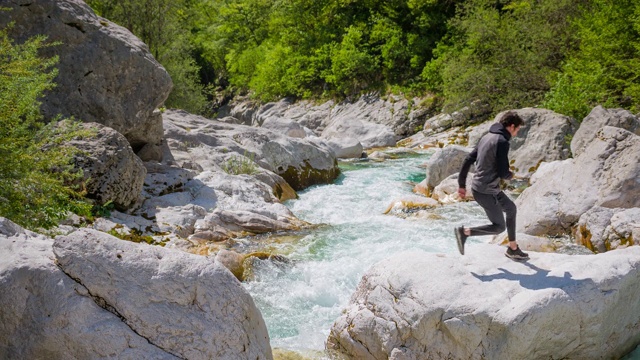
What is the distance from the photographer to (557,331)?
5.24 meters

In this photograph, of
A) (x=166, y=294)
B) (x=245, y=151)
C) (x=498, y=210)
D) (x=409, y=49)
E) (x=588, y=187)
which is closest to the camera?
(x=166, y=294)

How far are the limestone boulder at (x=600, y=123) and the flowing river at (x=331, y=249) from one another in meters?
3.80

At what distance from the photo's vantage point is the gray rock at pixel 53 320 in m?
3.89

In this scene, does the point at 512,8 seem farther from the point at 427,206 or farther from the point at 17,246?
the point at 17,246

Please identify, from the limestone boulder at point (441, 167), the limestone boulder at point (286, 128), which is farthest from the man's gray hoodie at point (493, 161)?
the limestone boulder at point (286, 128)

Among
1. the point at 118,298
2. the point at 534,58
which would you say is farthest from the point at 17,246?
the point at 534,58

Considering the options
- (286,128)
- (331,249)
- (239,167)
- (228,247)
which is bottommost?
(286,128)

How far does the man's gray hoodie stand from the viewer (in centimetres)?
596

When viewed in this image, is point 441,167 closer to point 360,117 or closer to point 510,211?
point 510,211

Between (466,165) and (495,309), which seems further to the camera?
(466,165)

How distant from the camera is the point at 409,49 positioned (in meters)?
Result: 31.6

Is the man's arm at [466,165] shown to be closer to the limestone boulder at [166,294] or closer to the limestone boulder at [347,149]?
the limestone boulder at [166,294]

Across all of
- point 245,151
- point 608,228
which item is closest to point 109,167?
point 245,151

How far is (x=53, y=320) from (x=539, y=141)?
15.4 meters
